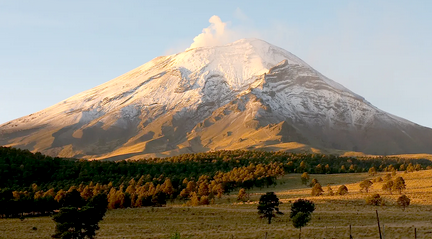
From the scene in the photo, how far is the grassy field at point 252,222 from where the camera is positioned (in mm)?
50938

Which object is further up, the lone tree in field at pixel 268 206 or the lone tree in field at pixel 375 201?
the lone tree in field at pixel 268 206

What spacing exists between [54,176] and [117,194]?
166 feet

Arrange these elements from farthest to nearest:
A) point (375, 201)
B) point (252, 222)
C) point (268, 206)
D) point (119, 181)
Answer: point (119, 181), point (375, 201), point (268, 206), point (252, 222)

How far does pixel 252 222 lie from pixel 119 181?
69443mm

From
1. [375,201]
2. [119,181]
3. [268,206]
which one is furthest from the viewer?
[119,181]

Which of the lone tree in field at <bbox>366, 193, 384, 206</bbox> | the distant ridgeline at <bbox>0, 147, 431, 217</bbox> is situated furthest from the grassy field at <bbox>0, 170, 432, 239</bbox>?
the distant ridgeline at <bbox>0, 147, 431, 217</bbox>

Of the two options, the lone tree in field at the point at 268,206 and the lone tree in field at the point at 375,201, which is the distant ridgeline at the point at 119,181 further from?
the lone tree in field at the point at 375,201

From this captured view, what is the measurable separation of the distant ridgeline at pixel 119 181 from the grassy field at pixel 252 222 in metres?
7.34

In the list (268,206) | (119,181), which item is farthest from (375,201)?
(119,181)

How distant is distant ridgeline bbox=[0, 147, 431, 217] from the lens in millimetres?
90125

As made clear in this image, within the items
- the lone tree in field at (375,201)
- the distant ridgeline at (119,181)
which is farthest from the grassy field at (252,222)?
the distant ridgeline at (119,181)

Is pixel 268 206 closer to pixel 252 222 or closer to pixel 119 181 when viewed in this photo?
pixel 252 222

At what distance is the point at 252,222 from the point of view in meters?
66.6

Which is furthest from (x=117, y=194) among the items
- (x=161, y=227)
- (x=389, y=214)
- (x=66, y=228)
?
(x=389, y=214)
